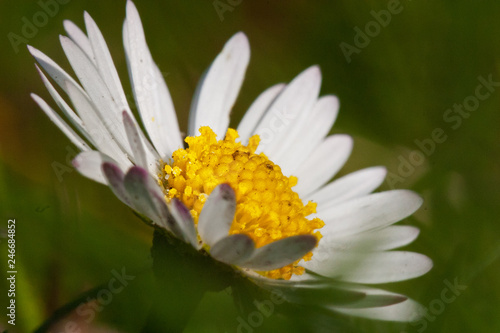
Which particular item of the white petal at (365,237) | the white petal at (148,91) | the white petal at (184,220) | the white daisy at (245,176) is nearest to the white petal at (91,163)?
the white daisy at (245,176)

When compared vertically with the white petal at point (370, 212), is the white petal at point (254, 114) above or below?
above

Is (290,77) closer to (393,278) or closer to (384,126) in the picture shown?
(384,126)

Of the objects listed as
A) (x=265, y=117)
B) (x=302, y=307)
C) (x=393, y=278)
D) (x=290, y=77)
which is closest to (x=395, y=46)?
(x=290, y=77)

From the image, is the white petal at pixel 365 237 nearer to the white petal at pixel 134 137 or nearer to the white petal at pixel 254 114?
the white petal at pixel 254 114

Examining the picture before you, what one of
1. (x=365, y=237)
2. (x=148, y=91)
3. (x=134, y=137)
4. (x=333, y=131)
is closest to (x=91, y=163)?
(x=134, y=137)

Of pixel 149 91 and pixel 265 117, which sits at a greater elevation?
pixel 149 91

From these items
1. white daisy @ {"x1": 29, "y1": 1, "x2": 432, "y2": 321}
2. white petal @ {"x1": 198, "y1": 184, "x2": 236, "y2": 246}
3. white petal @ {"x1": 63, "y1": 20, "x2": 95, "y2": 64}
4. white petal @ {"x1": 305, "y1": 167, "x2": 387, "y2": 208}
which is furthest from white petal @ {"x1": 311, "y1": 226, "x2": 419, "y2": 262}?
white petal @ {"x1": 63, "y1": 20, "x2": 95, "y2": 64}

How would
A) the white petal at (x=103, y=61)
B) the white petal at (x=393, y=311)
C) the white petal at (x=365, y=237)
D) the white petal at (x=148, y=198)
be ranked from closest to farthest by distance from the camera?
the white petal at (x=148, y=198) < the white petal at (x=393, y=311) < the white petal at (x=103, y=61) < the white petal at (x=365, y=237)

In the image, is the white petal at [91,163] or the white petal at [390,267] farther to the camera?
the white petal at [390,267]

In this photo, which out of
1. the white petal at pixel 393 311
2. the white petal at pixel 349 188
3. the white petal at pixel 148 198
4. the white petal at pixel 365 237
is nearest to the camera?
the white petal at pixel 148 198
